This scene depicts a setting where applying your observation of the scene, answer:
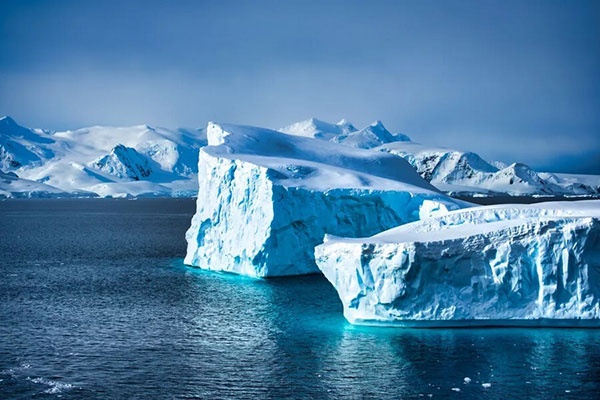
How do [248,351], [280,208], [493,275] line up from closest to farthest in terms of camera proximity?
[248,351], [493,275], [280,208]

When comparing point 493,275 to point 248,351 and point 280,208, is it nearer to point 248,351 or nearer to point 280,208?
point 248,351

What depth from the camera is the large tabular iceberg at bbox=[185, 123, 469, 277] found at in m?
33.9

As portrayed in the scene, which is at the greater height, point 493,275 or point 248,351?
point 493,275

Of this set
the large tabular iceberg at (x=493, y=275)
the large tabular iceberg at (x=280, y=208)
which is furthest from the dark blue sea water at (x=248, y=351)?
the large tabular iceberg at (x=280, y=208)

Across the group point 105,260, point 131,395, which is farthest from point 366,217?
point 131,395

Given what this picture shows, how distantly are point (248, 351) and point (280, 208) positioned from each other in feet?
45.6

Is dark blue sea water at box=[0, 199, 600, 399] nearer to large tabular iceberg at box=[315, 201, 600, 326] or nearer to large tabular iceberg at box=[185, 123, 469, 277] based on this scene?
large tabular iceberg at box=[315, 201, 600, 326]

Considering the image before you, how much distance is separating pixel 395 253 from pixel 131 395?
9376 millimetres

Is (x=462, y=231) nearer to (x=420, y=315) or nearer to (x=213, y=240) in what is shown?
(x=420, y=315)

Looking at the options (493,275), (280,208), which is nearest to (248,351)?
(493,275)

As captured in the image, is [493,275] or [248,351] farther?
[493,275]

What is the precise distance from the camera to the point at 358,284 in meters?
22.5

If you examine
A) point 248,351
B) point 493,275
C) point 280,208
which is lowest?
point 248,351

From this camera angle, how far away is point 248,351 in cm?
2033
